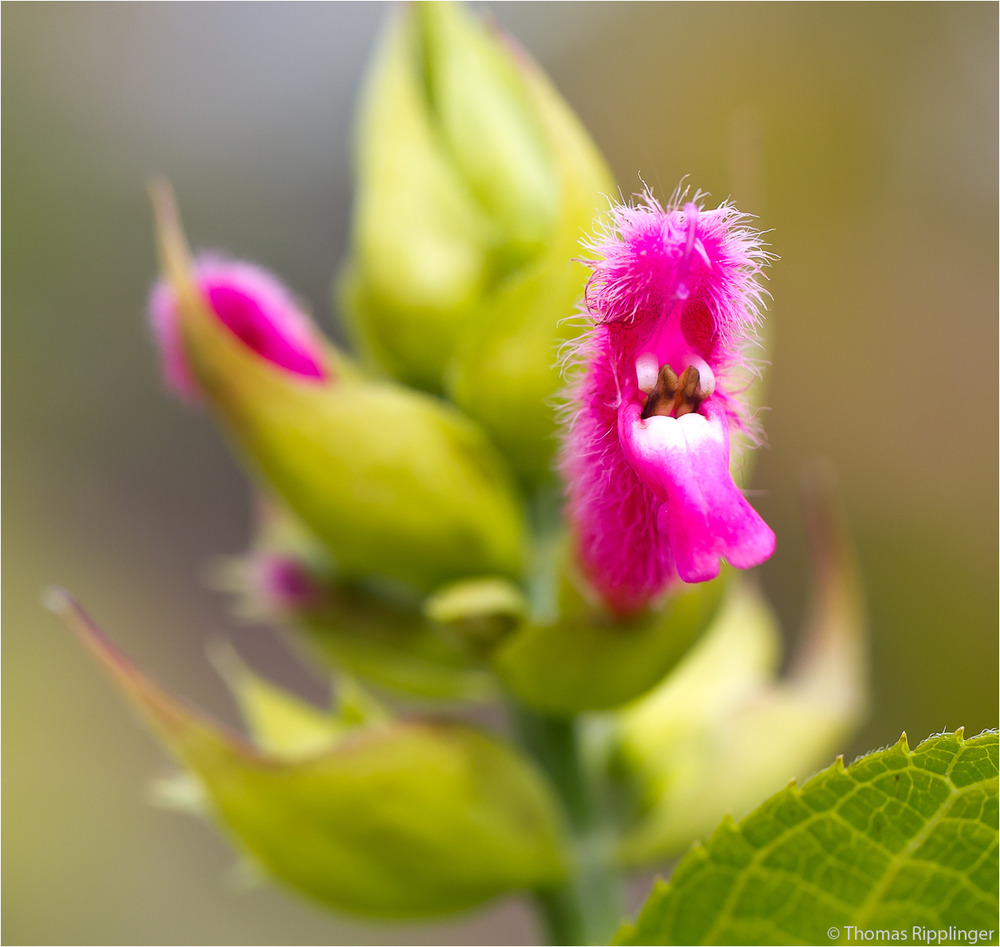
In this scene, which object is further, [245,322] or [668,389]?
[245,322]

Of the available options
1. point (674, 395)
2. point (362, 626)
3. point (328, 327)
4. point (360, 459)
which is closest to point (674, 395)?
point (674, 395)

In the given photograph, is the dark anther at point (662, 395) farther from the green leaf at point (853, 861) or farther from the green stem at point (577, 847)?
the green stem at point (577, 847)

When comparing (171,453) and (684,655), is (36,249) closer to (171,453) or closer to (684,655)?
(171,453)

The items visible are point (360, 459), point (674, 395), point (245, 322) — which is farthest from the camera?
point (245, 322)

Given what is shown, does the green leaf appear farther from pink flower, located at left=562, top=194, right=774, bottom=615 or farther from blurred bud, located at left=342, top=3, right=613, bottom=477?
blurred bud, located at left=342, top=3, right=613, bottom=477

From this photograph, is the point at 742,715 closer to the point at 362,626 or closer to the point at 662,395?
the point at 362,626

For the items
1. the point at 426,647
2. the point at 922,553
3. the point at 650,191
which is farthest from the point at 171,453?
the point at 650,191
